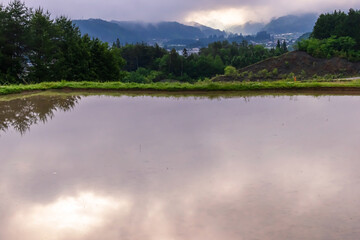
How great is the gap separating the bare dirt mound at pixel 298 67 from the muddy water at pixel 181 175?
38743mm

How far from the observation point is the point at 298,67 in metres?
48.8

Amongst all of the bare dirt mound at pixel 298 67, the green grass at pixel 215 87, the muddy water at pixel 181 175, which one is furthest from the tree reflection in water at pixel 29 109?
the bare dirt mound at pixel 298 67

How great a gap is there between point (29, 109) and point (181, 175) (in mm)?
7006

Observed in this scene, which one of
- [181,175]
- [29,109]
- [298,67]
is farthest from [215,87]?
[298,67]

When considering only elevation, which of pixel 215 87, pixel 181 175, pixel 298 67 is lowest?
pixel 181 175

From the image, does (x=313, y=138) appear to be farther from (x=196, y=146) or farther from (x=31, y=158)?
A: (x=31, y=158)

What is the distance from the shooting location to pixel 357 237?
373 centimetres

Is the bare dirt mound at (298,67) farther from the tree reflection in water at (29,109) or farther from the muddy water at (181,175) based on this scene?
the muddy water at (181,175)

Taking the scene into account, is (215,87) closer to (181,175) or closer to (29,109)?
(29,109)

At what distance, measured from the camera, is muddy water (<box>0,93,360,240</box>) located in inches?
157

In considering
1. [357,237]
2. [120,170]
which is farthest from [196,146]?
[357,237]

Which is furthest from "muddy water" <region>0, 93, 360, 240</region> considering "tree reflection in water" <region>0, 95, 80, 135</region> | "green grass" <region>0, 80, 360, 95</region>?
"green grass" <region>0, 80, 360, 95</region>

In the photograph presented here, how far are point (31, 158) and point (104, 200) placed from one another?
2.36 meters

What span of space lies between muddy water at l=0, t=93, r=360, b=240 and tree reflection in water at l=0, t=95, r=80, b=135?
10 centimetres
